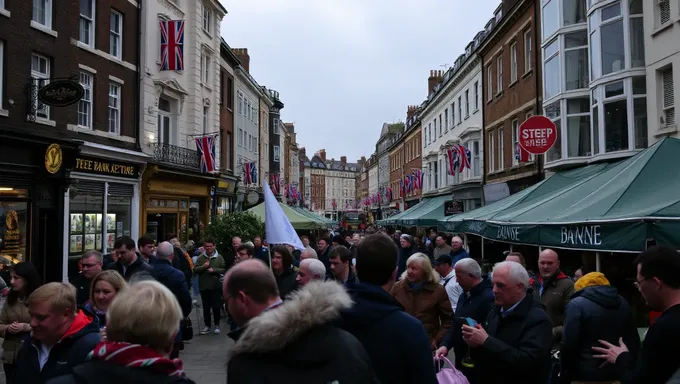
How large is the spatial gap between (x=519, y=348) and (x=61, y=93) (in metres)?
14.5

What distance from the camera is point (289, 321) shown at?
2252 mm

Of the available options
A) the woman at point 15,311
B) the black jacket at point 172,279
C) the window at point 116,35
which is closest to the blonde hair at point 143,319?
the woman at point 15,311

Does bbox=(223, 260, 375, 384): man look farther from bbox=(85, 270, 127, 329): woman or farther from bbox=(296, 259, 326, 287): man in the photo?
bbox=(296, 259, 326, 287): man

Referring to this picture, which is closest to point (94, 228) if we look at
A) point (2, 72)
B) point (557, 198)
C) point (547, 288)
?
point (2, 72)

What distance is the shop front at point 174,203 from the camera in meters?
23.1

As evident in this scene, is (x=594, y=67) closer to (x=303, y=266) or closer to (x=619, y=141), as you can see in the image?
(x=619, y=141)

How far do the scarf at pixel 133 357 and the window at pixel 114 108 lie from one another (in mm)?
20077

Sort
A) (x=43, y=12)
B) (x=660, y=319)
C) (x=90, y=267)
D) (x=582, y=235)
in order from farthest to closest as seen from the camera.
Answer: (x=43, y=12), (x=582, y=235), (x=90, y=267), (x=660, y=319)

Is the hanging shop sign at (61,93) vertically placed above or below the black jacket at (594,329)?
above

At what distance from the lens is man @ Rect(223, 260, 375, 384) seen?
222cm

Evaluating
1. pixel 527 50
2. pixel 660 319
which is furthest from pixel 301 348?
pixel 527 50

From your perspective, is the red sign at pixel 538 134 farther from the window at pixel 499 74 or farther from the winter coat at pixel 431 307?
the winter coat at pixel 431 307

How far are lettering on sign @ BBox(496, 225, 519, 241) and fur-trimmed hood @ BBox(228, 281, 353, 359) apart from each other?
848 centimetres

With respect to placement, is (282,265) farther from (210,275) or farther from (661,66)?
(661,66)
